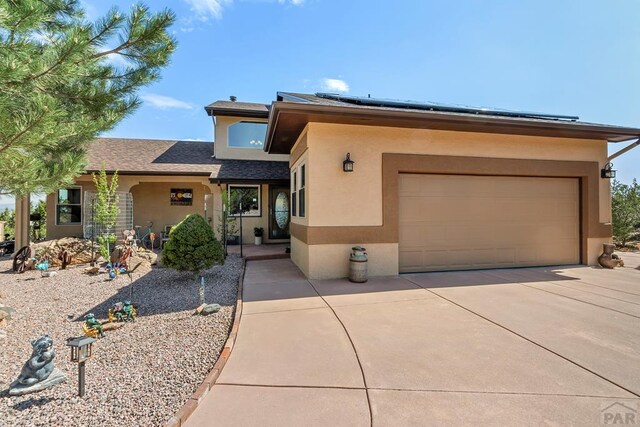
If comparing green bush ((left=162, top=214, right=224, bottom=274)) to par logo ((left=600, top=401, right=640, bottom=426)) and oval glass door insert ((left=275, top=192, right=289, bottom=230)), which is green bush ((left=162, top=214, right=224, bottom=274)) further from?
par logo ((left=600, top=401, right=640, bottom=426))

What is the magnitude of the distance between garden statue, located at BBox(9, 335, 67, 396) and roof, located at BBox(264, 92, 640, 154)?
481cm

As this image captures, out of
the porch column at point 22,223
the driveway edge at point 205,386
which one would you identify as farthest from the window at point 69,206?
the driveway edge at point 205,386

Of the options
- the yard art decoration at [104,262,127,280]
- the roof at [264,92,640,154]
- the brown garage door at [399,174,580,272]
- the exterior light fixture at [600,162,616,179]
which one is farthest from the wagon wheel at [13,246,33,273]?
the exterior light fixture at [600,162,616,179]

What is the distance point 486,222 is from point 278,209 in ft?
25.9

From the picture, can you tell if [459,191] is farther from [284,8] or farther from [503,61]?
[284,8]

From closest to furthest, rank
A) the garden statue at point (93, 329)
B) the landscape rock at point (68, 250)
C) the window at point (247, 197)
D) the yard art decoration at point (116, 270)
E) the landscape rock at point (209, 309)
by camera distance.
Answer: the garden statue at point (93, 329), the landscape rock at point (209, 309), the yard art decoration at point (116, 270), the landscape rock at point (68, 250), the window at point (247, 197)

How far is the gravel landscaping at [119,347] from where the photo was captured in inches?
90.3

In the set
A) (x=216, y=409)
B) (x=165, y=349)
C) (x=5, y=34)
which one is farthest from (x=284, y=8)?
(x=216, y=409)

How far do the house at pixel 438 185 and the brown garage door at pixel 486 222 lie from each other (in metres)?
0.03

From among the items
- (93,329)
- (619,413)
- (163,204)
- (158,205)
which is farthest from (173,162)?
(619,413)

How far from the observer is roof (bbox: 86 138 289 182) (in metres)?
11.5

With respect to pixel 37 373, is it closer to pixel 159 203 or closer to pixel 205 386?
pixel 205 386

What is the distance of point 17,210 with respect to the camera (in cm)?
1037

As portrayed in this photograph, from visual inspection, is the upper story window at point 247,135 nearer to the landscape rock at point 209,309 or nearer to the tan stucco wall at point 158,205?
the tan stucco wall at point 158,205
